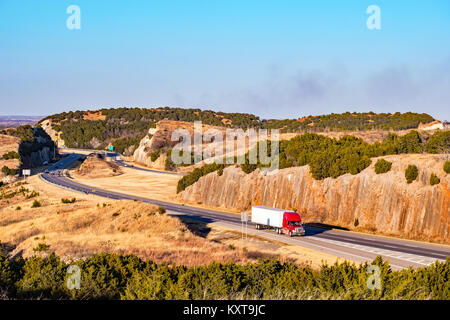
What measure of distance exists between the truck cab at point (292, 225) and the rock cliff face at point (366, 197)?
312 inches

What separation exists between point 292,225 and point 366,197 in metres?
9.80

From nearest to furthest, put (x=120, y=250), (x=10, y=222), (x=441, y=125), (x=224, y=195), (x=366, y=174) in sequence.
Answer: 1. (x=120, y=250)
2. (x=366, y=174)
3. (x=10, y=222)
4. (x=224, y=195)
5. (x=441, y=125)

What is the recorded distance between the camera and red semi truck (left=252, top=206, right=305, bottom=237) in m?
38.7

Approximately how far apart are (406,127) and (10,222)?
7636 cm

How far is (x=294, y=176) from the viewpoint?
52.8 m

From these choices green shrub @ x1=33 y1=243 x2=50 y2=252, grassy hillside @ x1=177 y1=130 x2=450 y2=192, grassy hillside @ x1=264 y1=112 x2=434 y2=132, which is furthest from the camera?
grassy hillside @ x1=264 y1=112 x2=434 y2=132

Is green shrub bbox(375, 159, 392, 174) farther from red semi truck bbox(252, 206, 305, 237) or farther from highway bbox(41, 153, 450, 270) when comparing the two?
red semi truck bbox(252, 206, 305, 237)

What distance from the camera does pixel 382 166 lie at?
143 ft

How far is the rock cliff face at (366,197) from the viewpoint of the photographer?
37.8 metres

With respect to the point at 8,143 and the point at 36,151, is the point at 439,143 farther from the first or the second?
the point at 36,151

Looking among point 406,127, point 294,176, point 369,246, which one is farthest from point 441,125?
point 369,246

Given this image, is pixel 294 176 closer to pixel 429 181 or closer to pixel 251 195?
pixel 251 195

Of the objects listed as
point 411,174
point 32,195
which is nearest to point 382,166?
point 411,174

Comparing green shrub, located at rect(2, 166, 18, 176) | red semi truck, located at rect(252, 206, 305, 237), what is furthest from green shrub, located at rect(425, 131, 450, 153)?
green shrub, located at rect(2, 166, 18, 176)
